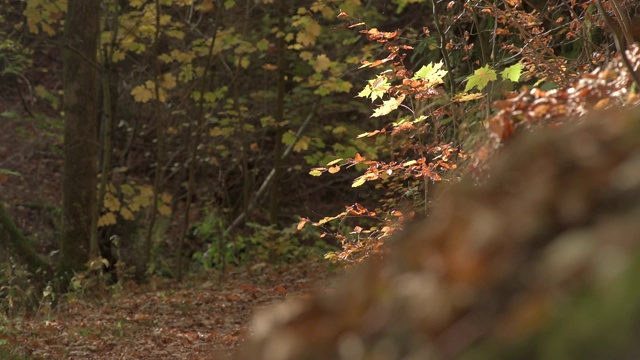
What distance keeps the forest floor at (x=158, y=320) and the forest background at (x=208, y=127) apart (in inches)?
29.8

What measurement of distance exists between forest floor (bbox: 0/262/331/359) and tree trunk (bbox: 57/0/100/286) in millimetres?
1001

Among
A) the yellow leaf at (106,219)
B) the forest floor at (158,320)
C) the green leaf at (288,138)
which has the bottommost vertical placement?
the forest floor at (158,320)

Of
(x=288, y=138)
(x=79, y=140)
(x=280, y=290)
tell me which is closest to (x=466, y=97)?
(x=280, y=290)

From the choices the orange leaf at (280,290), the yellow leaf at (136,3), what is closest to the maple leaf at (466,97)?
the orange leaf at (280,290)

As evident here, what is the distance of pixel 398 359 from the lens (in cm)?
151

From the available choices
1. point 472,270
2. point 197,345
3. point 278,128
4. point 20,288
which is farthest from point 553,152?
point 278,128

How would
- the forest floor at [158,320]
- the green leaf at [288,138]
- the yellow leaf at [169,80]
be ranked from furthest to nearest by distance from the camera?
the green leaf at [288,138]
the yellow leaf at [169,80]
the forest floor at [158,320]

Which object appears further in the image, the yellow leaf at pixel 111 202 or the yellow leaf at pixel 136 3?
the yellow leaf at pixel 111 202

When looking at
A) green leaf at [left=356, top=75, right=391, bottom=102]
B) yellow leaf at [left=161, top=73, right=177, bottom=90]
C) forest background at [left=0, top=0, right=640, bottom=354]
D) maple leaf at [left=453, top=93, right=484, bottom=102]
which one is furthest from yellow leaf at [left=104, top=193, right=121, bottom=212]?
maple leaf at [left=453, top=93, right=484, bottom=102]

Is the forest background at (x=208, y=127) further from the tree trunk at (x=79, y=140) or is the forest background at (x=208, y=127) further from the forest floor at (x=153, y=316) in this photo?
the forest floor at (x=153, y=316)

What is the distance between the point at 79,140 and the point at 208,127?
419 centimetres

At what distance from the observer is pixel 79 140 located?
433 inches

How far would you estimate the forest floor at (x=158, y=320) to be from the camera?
6949 mm

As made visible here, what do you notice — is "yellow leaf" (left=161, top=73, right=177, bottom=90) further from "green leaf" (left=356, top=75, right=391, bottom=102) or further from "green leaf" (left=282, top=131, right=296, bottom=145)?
"green leaf" (left=356, top=75, right=391, bottom=102)
